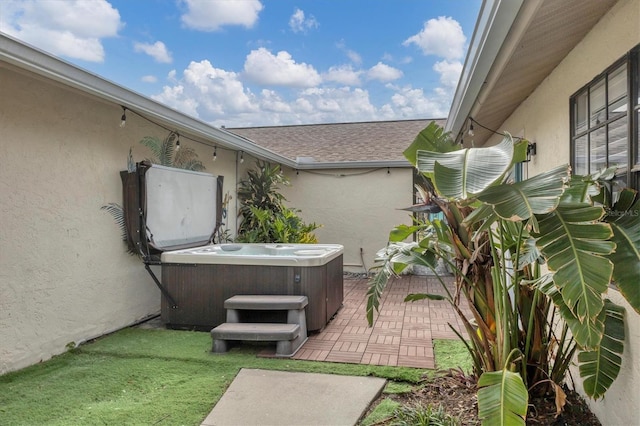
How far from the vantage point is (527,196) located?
1802mm

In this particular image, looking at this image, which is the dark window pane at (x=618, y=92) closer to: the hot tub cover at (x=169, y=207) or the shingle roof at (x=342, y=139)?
the hot tub cover at (x=169, y=207)

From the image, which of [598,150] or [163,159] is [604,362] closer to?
[598,150]

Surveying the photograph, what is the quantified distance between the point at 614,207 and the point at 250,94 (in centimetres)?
1840

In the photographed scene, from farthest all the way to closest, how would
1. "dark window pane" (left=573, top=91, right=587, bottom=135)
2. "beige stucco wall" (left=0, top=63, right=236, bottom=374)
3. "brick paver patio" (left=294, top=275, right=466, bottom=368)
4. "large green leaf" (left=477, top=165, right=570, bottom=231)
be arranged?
1. "brick paver patio" (left=294, top=275, right=466, bottom=368)
2. "beige stucco wall" (left=0, top=63, right=236, bottom=374)
3. "dark window pane" (left=573, top=91, right=587, bottom=135)
4. "large green leaf" (left=477, top=165, right=570, bottom=231)

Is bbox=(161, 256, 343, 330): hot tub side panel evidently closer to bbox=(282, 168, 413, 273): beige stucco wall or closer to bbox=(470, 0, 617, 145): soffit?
bbox=(470, 0, 617, 145): soffit

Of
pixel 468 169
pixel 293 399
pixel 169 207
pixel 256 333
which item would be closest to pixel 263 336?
pixel 256 333

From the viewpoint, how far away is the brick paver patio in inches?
164

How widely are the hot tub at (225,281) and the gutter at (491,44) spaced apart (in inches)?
102

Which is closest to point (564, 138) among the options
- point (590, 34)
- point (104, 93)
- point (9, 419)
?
point (590, 34)

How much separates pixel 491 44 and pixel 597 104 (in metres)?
0.88

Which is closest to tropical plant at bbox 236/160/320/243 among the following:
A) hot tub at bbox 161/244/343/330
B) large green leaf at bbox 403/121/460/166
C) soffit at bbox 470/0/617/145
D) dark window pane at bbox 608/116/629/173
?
hot tub at bbox 161/244/343/330

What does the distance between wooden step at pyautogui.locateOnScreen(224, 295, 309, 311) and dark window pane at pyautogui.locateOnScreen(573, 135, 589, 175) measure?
300 centimetres

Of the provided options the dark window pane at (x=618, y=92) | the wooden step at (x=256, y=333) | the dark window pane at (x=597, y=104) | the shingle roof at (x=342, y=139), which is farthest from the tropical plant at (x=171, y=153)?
the dark window pane at (x=618, y=92)

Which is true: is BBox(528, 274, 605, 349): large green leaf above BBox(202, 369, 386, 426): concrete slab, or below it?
above
